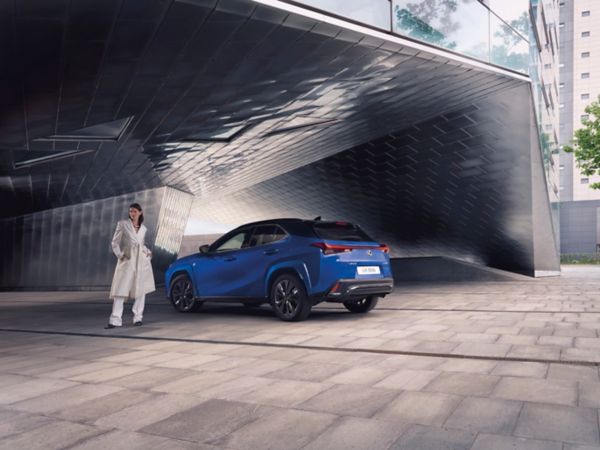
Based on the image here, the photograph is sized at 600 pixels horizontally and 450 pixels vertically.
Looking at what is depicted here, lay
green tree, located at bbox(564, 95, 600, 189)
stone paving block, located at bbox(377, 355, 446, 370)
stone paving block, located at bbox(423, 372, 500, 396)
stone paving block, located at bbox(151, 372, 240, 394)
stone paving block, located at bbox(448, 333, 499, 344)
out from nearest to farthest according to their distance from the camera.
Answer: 1. stone paving block, located at bbox(423, 372, 500, 396)
2. stone paving block, located at bbox(151, 372, 240, 394)
3. stone paving block, located at bbox(377, 355, 446, 370)
4. stone paving block, located at bbox(448, 333, 499, 344)
5. green tree, located at bbox(564, 95, 600, 189)

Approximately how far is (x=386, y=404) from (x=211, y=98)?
8.00 m

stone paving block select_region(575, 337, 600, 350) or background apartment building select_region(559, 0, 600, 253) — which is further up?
background apartment building select_region(559, 0, 600, 253)

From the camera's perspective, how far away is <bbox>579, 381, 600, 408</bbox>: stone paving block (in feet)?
12.0

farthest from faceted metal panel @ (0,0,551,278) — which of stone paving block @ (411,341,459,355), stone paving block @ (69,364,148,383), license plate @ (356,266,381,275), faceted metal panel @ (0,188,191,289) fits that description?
stone paving block @ (411,341,459,355)

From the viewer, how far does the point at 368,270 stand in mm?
8344

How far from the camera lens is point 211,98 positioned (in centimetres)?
1049

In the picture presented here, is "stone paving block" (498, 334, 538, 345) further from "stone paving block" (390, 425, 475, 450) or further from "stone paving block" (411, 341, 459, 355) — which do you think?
"stone paving block" (390, 425, 475, 450)

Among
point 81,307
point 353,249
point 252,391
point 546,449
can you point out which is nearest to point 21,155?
point 81,307

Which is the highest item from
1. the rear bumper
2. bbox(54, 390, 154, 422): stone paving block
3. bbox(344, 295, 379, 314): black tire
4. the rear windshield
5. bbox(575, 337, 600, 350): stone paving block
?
the rear windshield

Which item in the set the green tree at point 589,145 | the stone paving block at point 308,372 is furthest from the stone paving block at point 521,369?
the green tree at point 589,145

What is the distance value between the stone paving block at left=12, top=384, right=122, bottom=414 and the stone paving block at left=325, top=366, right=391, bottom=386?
176 centimetres

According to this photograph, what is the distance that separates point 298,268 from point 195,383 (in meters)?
3.87

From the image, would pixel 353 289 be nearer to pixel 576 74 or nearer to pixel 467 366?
pixel 467 366

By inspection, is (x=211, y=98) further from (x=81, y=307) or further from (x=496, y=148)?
(x=496, y=148)
